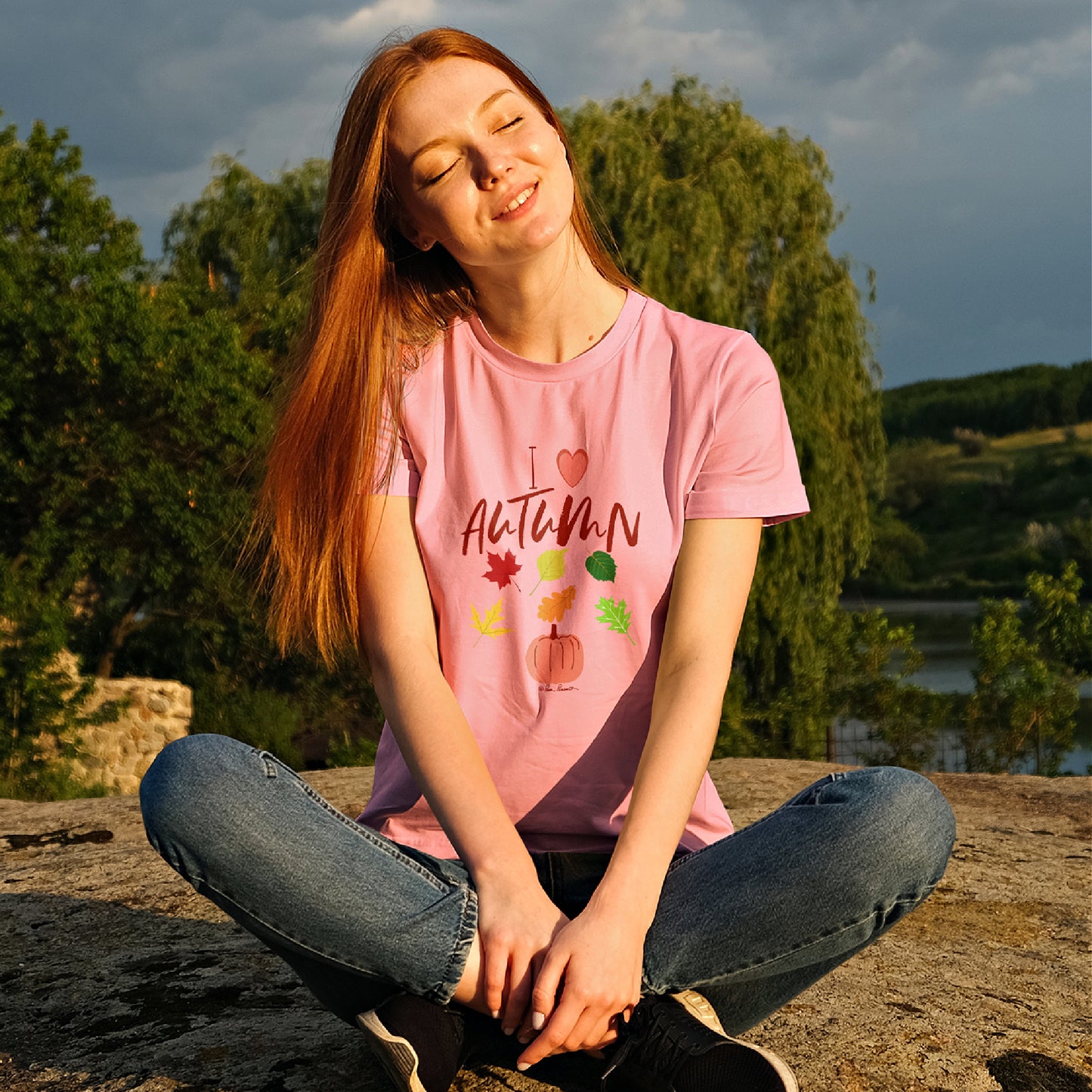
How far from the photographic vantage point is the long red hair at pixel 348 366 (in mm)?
1967

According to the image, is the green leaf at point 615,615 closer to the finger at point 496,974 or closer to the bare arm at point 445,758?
the bare arm at point 445,758

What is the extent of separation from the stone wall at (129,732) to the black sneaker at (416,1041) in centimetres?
1124

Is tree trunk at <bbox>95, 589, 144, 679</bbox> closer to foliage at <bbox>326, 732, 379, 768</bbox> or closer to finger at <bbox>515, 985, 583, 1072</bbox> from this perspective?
foliage at <bbox>326, 732, 379, 768</bbox>

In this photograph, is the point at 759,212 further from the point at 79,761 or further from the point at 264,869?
the point at 264,869

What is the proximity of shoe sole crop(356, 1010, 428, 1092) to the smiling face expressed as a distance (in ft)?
3.83

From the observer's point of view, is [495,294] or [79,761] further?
[79,761]

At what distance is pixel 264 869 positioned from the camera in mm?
1578

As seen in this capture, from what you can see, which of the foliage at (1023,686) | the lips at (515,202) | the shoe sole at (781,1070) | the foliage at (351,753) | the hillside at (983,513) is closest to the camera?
the shoe sole at (781,1070)

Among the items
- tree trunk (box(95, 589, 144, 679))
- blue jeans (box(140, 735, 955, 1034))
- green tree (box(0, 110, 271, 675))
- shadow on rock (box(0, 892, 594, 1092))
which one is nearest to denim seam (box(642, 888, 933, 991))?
blue jeans (box(140, 735, 955, 1034))

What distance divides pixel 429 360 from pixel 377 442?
181 millimetres

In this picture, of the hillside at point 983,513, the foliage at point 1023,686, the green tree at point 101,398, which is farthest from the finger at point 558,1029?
the hillside at point 983,513

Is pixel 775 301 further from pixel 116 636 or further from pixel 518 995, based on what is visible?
pixel 518 995

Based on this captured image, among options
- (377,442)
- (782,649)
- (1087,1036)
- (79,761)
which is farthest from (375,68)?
(79,761)

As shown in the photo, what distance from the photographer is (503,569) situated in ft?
6.27
